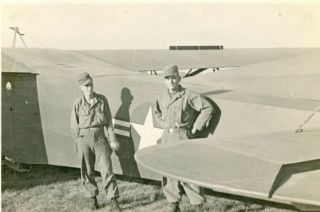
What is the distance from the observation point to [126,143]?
4.99m

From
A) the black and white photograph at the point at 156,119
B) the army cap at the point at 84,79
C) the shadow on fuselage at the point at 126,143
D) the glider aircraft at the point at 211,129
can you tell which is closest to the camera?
the glider aircraft at the point at 211,129

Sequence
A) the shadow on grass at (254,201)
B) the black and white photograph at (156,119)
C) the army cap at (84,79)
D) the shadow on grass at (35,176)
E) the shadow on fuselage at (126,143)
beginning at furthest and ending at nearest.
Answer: the shadow on grass at (35,176), the shadow on fuselage at (126,143), the shadow on grass at (254,201), the army cap at (84,79), the black and white photograph at (156,119)

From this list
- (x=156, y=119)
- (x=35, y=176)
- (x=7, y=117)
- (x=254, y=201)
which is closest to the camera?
(x=156, y=119)

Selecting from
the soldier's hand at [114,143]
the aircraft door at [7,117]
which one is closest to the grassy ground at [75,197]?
the aircraft door at [7,117]

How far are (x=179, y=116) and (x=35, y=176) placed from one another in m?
2.94

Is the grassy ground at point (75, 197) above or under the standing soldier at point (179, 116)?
under

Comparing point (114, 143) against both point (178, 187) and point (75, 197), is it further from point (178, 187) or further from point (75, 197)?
point (75, 197)

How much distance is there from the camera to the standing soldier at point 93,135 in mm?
4621

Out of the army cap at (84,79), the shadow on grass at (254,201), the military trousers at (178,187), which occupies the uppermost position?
the army cap at (84,79)

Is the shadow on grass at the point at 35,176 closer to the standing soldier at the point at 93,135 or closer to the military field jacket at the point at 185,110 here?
the standing soldier at the point at 93,135

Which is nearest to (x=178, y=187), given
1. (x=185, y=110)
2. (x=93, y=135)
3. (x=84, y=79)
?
(x=185, y=110)

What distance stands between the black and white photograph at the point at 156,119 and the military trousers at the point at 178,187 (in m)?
0.01

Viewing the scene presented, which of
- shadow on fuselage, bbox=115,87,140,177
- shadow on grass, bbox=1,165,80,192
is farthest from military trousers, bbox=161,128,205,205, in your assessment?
shadow on grass, bbox=1,165,80,192

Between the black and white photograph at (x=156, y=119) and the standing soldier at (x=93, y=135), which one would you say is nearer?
the black and white photograph at (x=156, y=119)
